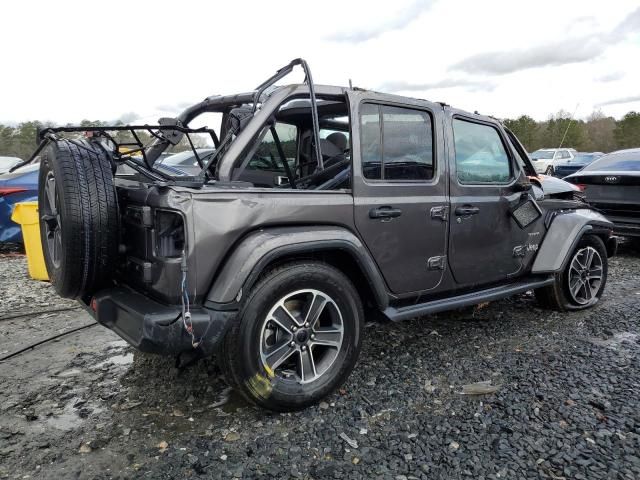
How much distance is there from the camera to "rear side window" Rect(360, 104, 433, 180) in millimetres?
3184

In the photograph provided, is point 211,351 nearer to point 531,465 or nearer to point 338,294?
point 338,294

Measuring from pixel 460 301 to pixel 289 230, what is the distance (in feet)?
5.06

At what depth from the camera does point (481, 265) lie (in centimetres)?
376

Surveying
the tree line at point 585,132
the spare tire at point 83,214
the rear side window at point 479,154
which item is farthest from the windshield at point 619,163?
the tree line at point 585,132

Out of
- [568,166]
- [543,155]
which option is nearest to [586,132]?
[543,155]

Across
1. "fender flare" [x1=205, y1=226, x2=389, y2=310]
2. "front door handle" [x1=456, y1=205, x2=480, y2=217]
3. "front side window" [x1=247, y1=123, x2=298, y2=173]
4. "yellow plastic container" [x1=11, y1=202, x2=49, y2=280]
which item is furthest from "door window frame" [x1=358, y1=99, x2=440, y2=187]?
"yellow plastic container" [x1=11, y1=202, x2=49, y2=280]

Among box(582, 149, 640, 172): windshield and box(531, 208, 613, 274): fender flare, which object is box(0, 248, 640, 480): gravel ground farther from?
box(582, 149, 640, 172): windshield

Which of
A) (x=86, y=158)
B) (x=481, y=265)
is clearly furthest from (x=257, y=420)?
(x=481, y=265)

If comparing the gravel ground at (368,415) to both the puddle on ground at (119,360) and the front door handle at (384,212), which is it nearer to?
the puddle on ground at (119,360)

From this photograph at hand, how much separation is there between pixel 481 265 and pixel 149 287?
7.92 feet

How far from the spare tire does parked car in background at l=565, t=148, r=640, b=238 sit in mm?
6864

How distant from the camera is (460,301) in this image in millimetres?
3605

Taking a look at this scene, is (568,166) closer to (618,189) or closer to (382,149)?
(618,189)

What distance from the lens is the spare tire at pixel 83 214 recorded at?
8.23ft
